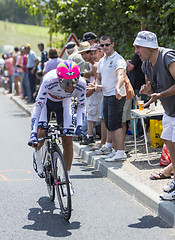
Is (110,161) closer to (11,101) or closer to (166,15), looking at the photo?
(166,15)

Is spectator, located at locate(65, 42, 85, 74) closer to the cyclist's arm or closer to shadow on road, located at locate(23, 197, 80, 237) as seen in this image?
the cyclist's arm

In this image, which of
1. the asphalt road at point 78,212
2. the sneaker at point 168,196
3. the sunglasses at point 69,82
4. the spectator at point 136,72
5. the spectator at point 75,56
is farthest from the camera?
the spectator at point 75,56

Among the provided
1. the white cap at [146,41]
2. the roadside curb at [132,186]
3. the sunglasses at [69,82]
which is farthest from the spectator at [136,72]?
the sunglasses at [69,82]

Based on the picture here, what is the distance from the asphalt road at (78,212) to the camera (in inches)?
217

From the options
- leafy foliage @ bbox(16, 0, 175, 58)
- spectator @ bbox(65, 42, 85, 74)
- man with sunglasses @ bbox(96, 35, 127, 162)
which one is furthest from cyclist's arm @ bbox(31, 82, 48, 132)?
spectator @ bbox(65, 42, 85, 74)

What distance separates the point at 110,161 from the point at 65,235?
11.0 feet

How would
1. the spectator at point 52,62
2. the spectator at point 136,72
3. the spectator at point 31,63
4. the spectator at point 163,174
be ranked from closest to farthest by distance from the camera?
1. the spectator at point 163,174
2. the spectator at point 136,72
3. the spectator at point 52,62
4. the spectator at point 31,63

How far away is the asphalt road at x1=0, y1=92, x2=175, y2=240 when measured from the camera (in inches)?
217

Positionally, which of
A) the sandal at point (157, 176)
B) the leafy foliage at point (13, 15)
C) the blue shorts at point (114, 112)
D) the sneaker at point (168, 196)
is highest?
the leafy foliage at point (13, 15)

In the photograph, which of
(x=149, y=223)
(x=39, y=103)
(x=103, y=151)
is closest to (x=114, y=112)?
(x=103, y=151)

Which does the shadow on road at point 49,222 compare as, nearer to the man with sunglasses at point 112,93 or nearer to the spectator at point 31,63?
the man with sunglasses at point 112,93

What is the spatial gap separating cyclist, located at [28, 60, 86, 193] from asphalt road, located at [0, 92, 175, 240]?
0.54 metres

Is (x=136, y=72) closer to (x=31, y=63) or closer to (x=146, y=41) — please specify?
(x=146, y=41)

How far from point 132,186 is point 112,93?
2.15 m
